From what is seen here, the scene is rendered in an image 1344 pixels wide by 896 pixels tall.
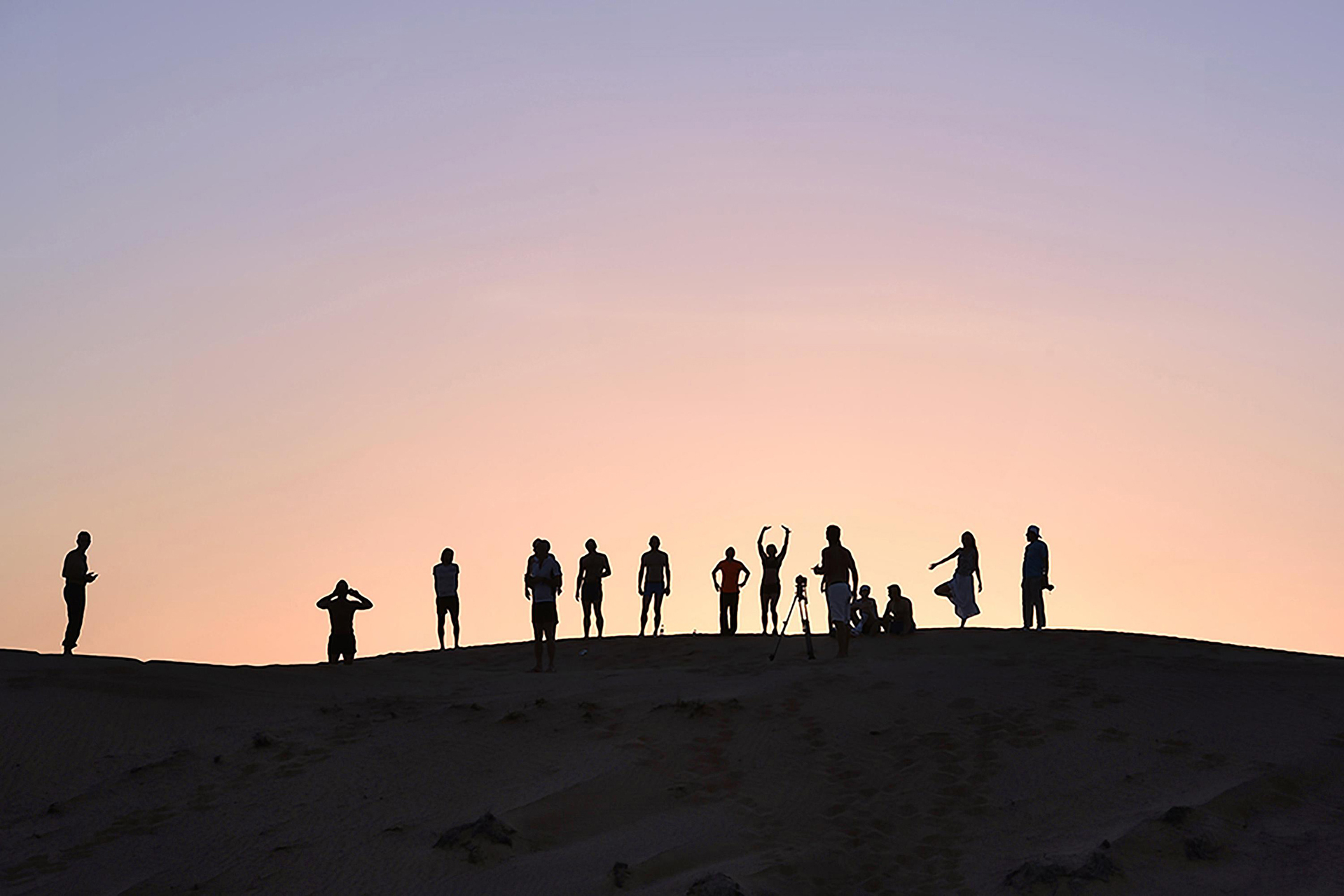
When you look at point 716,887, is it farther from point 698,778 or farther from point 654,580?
point 654,580

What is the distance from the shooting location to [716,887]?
29.2ft

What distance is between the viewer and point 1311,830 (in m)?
9.67

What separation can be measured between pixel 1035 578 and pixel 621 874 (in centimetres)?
1133

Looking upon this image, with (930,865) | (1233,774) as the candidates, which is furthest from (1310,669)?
(930,865)

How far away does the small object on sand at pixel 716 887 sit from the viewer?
8.85m

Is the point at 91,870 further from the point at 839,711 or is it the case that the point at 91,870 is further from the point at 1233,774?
the point at 1233,774

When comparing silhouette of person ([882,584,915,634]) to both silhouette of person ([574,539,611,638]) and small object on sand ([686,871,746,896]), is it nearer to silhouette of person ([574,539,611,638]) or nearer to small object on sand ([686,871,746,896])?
silhouette of person ([574,539,611,638])

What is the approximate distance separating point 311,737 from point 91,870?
3.16 m

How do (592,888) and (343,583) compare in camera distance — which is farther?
(343,583)

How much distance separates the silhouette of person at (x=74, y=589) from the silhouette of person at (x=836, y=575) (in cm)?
992

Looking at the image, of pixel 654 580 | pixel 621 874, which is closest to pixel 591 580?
pixel 654 580

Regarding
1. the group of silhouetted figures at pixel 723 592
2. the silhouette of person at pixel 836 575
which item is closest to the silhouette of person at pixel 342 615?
the group of silhouetted figures at pixel 723 592

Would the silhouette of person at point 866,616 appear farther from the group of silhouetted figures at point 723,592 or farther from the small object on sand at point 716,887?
the small object on sand at point 716,887

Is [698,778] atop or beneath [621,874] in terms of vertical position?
atop
